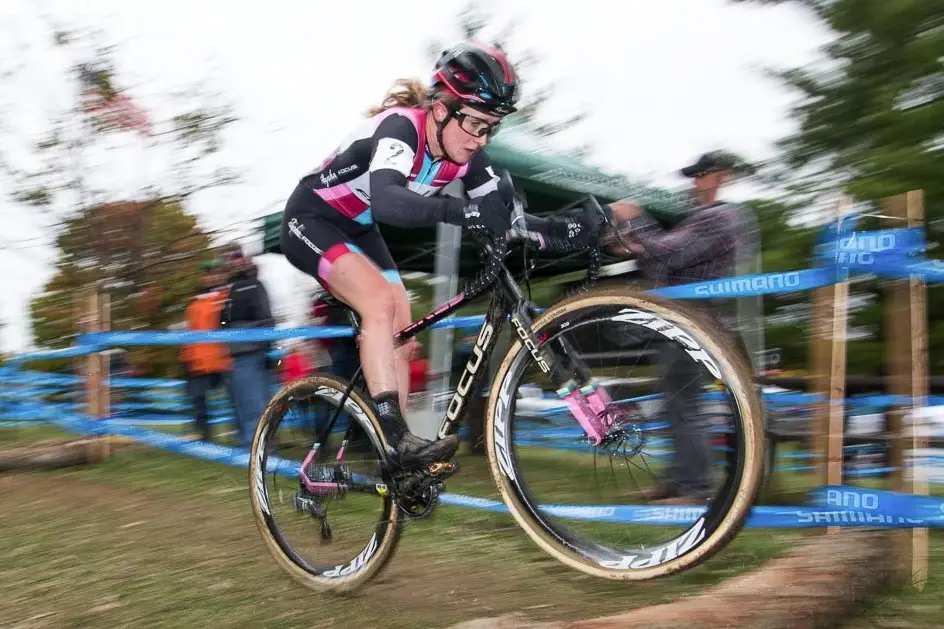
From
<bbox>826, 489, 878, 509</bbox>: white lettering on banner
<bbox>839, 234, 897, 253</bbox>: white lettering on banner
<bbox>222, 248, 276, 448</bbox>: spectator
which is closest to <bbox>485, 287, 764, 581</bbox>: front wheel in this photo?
<bbox>826, 489, 878, 509</bbox>: white lettering on banner

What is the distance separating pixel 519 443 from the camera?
291 cm

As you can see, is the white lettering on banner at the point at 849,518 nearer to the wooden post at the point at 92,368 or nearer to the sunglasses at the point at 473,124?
the sunglasses at the point at 473,124

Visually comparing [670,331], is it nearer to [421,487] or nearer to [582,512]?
[582,512]

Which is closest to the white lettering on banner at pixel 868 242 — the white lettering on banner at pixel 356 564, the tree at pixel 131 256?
the white lettering on banner at pixel 356 564

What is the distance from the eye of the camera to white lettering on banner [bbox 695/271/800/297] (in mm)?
3342

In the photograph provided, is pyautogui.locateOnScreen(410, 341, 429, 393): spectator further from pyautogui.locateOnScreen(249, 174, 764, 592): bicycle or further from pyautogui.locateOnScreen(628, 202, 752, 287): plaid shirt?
pyautogui.locateOnScreen(249, 174, 764, 592): bicycle

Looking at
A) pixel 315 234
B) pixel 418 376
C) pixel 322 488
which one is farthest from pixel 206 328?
pixel 315 234

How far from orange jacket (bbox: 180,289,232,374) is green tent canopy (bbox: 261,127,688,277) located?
781 mm

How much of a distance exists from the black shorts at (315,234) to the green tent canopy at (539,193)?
11.5 ft

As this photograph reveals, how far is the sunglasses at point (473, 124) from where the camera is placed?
9.82 ft

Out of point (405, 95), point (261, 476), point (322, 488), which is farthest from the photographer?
point (261, 476)

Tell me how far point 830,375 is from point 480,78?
187 cm

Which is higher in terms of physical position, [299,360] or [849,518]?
[299,360]

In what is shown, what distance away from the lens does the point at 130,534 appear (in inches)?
197
